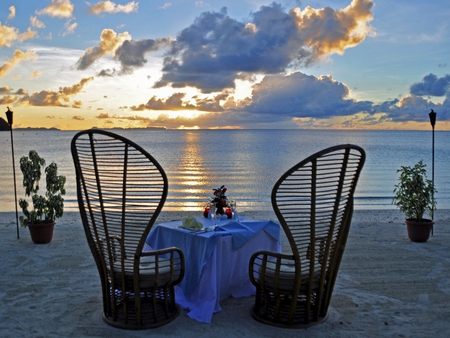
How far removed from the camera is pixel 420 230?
24.9 ft

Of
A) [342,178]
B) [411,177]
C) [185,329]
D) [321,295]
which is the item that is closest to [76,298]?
[185,329]

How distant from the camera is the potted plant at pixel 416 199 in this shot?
7.49 metres

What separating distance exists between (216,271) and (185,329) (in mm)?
627

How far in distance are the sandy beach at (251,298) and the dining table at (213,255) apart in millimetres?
146

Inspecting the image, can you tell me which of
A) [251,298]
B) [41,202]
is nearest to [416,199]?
[251,298]

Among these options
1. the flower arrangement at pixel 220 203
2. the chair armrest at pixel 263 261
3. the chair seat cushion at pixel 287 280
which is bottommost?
the chair seat cushion at pixel 287 280

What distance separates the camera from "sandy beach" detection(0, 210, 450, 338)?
161 inches

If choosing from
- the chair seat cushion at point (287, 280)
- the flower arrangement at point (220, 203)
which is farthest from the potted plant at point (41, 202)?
the chair seat cushion at point (287, 280)

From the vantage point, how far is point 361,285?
17.8 feet

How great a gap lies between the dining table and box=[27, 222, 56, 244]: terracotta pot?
3298 mm

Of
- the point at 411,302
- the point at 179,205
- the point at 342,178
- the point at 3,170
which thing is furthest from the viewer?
the point at 3,170

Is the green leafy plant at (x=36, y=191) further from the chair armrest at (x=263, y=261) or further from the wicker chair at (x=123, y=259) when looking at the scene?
the chair armrest at (x=263, y=261)

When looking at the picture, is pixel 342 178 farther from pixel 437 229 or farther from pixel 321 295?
pixel 437 229

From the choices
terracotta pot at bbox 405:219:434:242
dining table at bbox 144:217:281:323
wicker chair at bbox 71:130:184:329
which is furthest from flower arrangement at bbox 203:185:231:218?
terracotta pot at bbox 405:219:434:242
